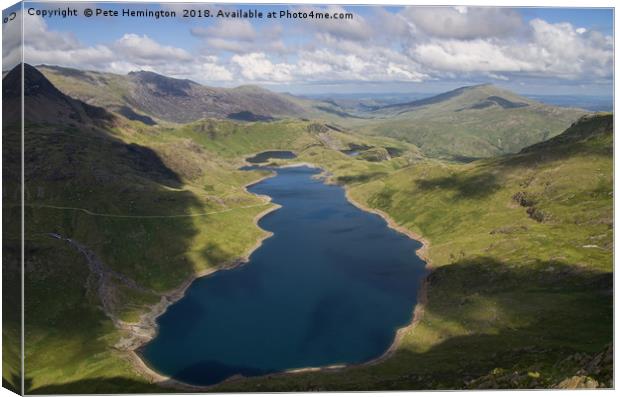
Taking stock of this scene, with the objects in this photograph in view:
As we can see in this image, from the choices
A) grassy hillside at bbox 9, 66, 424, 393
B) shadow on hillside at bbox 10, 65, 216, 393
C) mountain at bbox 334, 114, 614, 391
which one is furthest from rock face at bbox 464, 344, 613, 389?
shadow on hillside at bbox 10, 65, 216, 393

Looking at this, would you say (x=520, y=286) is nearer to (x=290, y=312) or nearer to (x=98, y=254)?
(x=290, y=312)

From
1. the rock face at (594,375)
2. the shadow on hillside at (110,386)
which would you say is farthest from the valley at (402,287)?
the shadow on hillside at (110,386)

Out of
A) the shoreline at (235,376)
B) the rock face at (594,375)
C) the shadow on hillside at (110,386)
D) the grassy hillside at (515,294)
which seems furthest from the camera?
the shoreline at (235,376)

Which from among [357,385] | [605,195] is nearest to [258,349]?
[357,385]

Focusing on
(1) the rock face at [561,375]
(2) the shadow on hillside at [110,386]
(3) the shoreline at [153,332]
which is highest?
(1) the rock face at [561,375]

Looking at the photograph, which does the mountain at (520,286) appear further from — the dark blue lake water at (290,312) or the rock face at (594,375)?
the dark blue lake water at (290,312)

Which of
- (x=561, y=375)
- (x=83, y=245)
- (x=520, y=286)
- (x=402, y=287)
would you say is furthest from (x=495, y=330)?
(x=83, y=245)

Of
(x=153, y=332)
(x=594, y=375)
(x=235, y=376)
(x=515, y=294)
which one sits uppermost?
(x=594, y=375)

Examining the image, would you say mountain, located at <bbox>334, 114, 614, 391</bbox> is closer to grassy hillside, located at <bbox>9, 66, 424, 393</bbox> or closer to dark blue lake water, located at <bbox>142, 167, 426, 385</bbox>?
dark blue lake water, located at <bbox>142, 167, 426, 385</bbox>

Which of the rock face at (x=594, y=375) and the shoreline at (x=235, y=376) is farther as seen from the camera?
the shoreline at (x=235, y=376)
